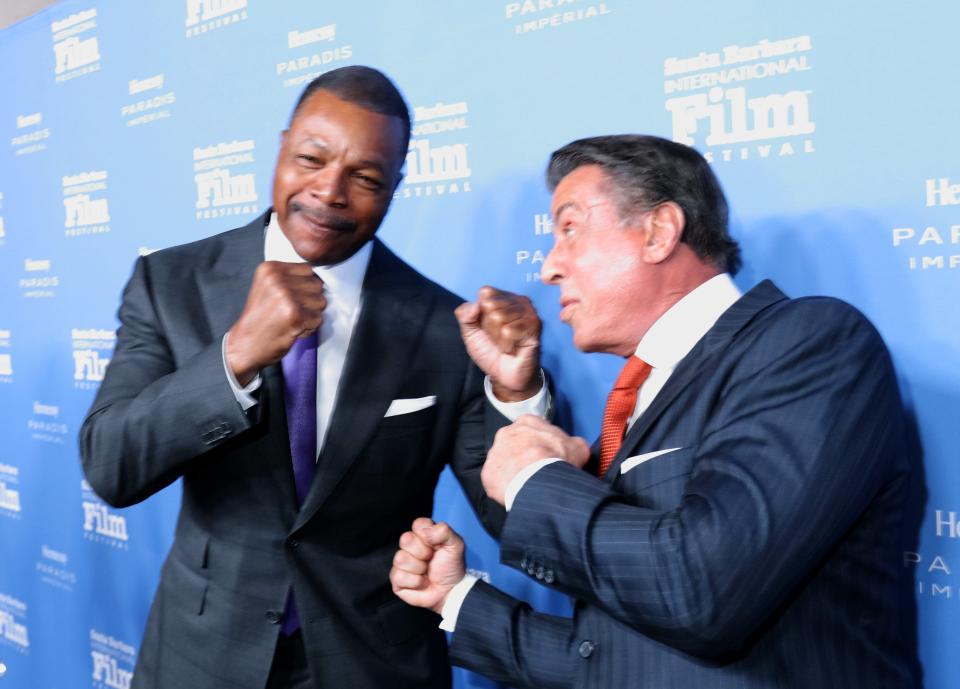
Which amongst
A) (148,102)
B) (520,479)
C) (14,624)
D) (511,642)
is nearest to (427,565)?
(511,642)

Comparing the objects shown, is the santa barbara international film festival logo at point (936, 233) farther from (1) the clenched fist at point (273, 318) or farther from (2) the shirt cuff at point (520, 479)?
(1) the clenched fist at point (273, 318)

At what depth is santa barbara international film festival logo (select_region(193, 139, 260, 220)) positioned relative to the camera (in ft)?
9.11

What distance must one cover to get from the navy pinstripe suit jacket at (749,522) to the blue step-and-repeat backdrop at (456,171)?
1.61 feet

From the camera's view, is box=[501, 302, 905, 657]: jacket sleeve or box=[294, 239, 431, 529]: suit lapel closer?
box=[501, 302, 905, 657]: jacket sleeve

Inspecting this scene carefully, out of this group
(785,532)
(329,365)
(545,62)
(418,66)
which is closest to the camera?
(785,532)

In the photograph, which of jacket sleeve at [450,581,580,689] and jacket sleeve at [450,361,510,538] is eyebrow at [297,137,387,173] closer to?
jacket sleeve at [450,361,510,538]

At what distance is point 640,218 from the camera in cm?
142

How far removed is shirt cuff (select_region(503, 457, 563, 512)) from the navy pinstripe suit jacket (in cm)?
2

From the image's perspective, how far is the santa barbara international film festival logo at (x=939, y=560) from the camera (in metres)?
1.59

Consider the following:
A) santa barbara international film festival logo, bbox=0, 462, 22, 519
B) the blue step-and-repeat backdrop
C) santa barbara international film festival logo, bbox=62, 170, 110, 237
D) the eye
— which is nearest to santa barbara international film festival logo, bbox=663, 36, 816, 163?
the blue step-and-repeat backdrop

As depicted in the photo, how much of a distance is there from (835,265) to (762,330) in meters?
0.59

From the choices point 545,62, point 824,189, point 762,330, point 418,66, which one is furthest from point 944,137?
point 418,66

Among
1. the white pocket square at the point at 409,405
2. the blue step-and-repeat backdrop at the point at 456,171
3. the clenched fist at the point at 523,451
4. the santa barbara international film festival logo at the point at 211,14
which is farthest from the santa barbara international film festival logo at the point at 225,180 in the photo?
the clenched fist at the point at 523,451

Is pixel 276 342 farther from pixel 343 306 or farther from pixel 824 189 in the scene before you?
pixel 824 189
